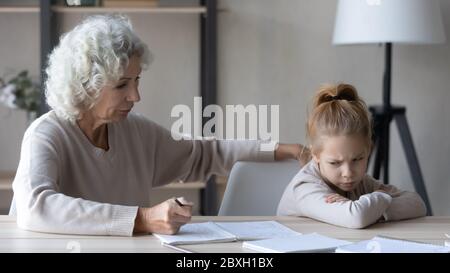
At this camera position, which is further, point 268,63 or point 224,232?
point 268,63

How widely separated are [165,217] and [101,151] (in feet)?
1.41

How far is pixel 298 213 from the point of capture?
71.4 inches

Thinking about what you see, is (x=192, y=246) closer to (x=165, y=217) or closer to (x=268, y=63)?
(x=165, y=217)

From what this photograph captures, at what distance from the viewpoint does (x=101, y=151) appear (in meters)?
1.91

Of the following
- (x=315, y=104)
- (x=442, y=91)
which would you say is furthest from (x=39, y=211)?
→ (x=442, y=91)

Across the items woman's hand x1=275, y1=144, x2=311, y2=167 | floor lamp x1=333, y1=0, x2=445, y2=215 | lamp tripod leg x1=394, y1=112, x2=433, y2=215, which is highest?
floor lamp x1=333, y1=0, x2=445, y2=215

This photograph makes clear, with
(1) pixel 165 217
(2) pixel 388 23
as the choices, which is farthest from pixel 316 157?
(2) pixel 388 23

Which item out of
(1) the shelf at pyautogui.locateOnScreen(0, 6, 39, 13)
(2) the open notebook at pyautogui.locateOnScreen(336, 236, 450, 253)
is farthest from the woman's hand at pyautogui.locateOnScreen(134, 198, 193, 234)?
(1) the shelf at pyautogui.locateOnScreen(0, 6, 39, 13)

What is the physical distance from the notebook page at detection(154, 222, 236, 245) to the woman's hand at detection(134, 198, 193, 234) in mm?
18

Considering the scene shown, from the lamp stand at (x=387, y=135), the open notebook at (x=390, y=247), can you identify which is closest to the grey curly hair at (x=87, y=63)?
the open notebook at (x=390, y=247)

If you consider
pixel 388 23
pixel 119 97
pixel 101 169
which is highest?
pixel 388 23

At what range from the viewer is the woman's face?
1864mm

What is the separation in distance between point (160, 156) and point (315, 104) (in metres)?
0.52

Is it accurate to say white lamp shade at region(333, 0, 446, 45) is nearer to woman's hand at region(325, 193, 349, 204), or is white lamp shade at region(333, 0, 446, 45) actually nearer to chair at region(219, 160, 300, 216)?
chair at region(219, 160, 300, 216)
